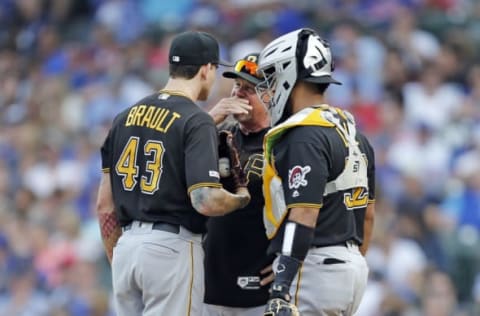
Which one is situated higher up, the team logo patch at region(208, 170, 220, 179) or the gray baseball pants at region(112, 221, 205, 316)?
the team logo patch at region(208, 170, 220, 179)

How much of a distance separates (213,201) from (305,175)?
64cm

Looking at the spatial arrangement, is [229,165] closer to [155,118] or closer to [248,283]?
[155,118]

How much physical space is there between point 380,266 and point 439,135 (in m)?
2.08

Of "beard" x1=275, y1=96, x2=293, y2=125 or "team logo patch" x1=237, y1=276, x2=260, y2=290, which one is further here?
"team logo patch" x1=237, y1=276, x2=260, y2=290

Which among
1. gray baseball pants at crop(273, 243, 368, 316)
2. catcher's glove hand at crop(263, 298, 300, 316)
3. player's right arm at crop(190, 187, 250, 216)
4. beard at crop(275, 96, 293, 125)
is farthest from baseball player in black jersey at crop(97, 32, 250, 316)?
catcher's glove hand at crop(263, 298, 300, 316)

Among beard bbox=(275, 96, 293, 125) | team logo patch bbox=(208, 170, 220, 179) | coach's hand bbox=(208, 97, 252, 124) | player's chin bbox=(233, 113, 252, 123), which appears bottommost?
team logo patch bbox=(208, 170, 220, 179)

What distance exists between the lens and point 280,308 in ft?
21.7

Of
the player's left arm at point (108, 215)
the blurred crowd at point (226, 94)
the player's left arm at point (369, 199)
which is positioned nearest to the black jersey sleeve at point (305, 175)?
the player's left arm at point (369, 199)

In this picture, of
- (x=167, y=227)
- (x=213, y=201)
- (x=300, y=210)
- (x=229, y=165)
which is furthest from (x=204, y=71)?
(x=300, y=210)

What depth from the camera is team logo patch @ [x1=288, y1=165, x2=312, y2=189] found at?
6707 millimetres

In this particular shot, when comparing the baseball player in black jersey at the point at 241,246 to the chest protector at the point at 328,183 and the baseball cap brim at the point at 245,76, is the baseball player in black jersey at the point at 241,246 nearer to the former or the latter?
the baseball cap brim at the point at 245,76

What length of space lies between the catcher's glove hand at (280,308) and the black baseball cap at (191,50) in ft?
5.21

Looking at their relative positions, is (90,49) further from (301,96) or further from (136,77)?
(301,96)

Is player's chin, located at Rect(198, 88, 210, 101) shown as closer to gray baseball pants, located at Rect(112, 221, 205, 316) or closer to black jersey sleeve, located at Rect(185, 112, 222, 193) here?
black jersey sleeve, located at Rect(185, 112, 222, 193)
